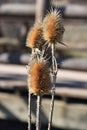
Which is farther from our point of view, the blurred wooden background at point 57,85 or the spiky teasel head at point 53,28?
the blurred wooden background at point 57,85

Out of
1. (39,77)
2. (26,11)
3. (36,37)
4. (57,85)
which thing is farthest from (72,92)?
(39,77)

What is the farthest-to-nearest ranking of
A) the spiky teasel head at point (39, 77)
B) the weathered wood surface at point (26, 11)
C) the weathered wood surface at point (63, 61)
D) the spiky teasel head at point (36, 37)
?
the weathered wood surface at point (63, 61) → the weathered wood surface at point (26, 11) → the spiky teasel head at point (36, 37) → the spiky teasel head at point (39, 77)

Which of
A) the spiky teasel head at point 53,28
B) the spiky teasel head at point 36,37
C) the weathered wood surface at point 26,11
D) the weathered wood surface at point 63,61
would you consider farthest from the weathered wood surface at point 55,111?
the spiky teasel head at point 53,28


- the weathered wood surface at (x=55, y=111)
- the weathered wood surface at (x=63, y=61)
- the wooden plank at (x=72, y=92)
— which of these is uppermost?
the weathered wood surface at (x=63, y=61)

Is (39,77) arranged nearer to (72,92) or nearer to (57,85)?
(72,92)

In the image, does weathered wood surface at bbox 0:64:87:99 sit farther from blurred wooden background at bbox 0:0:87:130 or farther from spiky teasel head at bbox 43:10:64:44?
spiky teasel head at bbox 43:10:64:44

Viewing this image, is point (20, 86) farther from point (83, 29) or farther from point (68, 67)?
point (83, 29)

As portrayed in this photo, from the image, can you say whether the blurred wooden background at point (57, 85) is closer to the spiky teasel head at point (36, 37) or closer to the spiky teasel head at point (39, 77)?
the spiky teasel head at point (36, 37)
